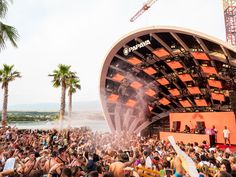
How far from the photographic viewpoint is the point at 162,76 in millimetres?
22453

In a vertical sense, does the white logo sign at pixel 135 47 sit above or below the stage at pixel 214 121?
above

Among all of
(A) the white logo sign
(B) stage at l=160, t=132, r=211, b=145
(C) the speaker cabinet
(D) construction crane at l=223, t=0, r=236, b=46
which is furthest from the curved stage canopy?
(D) construction crane at l=223, t=0, r=236, b=46

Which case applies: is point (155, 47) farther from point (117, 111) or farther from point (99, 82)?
point (117, 111)

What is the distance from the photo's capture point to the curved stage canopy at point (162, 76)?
1728 centimetres

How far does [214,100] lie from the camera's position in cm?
2177

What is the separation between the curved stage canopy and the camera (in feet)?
56.7

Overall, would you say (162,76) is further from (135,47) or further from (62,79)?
(62,79)

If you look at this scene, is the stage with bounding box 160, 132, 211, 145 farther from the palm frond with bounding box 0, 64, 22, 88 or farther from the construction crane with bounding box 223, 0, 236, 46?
the construction crane with bounding box 223, 0, 236, 46

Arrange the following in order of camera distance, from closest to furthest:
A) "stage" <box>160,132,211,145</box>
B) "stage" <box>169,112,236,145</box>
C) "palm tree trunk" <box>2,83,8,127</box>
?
"stage" <box>160,132,211,145</box>, "stage" <box>169,112,236,145</box>, "palm tree trunk" <box>2,83,8,127</box>

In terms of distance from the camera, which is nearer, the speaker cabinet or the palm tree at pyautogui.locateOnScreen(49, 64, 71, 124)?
the speaker cabinet


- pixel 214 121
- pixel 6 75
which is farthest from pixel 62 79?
pixel 214 121

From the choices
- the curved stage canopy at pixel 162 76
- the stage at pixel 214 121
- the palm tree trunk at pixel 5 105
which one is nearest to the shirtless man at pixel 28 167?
the stage at pixel 214 121

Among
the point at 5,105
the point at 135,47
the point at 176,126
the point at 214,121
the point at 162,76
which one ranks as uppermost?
the point at 135,47

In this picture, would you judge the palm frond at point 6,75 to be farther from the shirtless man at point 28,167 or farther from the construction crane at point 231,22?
the construction crane at point 231,22
